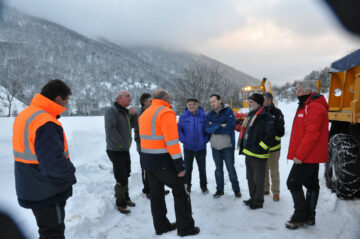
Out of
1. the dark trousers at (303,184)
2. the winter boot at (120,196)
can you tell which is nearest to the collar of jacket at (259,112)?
the dark trousers at (303,184)

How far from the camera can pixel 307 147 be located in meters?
2.98

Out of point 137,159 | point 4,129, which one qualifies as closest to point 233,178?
point 137,159

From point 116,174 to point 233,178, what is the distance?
210cm

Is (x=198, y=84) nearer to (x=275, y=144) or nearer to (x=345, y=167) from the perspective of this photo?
(x=275, y=144)

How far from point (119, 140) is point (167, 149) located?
4.16ft

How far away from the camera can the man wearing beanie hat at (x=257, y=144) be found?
382 cm

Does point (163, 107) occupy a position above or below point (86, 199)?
above

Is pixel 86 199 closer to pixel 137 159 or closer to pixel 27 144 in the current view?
pixel 27 144

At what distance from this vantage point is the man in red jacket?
2.98m

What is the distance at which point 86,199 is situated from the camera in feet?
13.3

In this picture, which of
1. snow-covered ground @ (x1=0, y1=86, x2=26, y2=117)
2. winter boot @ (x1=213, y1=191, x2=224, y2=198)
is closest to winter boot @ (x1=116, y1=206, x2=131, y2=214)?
winter boot @ (x1=213, y1=191, x2=224, y2=198)

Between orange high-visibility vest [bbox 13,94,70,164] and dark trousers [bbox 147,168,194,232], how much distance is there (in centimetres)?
139

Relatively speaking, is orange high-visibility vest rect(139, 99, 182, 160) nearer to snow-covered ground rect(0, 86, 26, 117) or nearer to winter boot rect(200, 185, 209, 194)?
winter boot rect(200, 185, 209, 194)

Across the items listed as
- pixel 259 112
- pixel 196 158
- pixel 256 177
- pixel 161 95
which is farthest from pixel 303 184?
pixel 161 95
